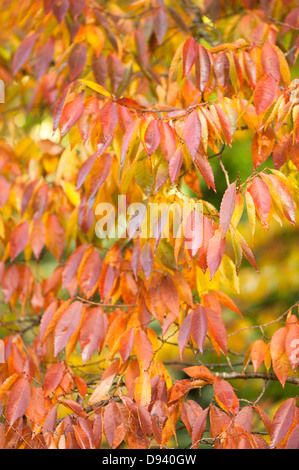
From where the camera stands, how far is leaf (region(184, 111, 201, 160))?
104 centimetres

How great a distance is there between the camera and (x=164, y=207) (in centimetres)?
114

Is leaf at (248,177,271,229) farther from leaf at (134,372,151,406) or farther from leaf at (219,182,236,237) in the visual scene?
leaf at (134,372,151,406)

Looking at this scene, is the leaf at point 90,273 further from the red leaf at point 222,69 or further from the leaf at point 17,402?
the red leaf at point 222,69

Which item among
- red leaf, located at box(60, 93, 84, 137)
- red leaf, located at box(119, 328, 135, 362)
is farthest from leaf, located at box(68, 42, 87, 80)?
red leaf, located at box(119, 328, 135, 362)

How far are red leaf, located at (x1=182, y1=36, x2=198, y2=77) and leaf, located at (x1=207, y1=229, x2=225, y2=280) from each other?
0.51 metres

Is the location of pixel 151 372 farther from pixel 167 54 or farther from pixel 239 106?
pixel 167 54

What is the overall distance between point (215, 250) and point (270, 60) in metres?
0.60

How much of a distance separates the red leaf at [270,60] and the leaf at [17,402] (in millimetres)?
1034

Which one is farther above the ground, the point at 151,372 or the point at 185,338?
the point at 185,338

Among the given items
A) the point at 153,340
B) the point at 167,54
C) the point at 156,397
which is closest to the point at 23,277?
the point at 153,340

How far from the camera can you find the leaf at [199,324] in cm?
118

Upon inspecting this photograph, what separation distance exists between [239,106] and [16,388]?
3.03ft

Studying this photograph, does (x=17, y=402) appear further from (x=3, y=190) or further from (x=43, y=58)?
(x=43, y=58)

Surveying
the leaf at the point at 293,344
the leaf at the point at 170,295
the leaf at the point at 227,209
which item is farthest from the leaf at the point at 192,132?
the leaf at the point at 293,344
